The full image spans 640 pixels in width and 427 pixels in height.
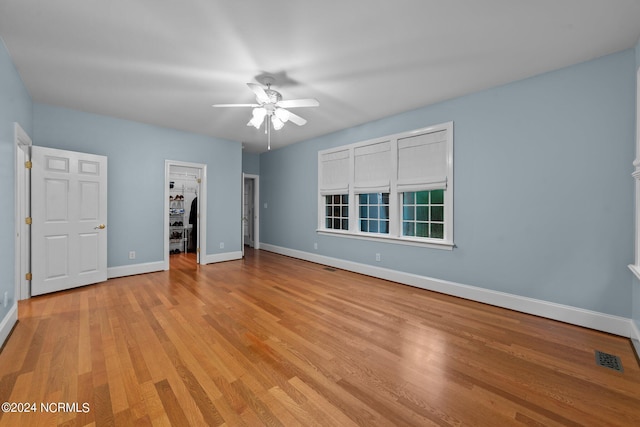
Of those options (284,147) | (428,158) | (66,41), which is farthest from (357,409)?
(284,147)

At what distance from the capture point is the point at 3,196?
2.54 m

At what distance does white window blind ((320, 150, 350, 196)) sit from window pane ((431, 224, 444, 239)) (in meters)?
1.82

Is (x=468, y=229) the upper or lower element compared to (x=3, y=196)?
lower

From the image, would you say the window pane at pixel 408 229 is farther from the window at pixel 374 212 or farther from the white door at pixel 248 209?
the white door at pixel 248 209

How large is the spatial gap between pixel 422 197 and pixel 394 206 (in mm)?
465

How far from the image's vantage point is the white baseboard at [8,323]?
7.82 ft

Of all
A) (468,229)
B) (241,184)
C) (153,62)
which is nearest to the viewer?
(153,62)

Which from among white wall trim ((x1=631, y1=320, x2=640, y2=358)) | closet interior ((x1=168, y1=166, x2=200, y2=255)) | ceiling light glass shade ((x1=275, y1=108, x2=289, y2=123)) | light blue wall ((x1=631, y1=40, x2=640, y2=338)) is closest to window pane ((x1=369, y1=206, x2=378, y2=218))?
ceiling light glass shade ((x1=275, y1=108, x2=289, y2=123))

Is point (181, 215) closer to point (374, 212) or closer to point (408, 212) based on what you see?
point (374, 212)

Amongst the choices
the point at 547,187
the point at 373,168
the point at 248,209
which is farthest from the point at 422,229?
the point at 248,209

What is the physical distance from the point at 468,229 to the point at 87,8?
454 cm

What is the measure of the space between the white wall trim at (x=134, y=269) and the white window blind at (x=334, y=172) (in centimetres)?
355

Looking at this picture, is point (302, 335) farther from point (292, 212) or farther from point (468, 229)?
point (292, 212)

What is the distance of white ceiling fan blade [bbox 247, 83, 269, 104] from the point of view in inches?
110
